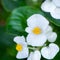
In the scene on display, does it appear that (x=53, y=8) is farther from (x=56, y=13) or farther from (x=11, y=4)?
(x=11, y=4)

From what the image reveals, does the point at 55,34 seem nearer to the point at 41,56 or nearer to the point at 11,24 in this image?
the point at 41,56

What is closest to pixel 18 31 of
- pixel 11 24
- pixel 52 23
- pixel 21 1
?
pixel 11 24

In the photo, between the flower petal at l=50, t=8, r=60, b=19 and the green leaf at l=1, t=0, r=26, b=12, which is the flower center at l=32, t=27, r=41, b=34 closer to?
the flower petal at l=50, t=8, r=60, b=19

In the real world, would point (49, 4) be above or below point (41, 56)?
above

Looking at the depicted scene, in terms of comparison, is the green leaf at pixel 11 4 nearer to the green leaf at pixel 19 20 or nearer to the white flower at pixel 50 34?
the green leaf at pixel 19 20

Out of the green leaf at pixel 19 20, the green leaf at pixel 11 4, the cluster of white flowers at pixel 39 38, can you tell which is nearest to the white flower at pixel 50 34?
the cluster of white flowers at pixel 39 38

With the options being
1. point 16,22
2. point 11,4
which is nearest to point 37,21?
point 16,22
